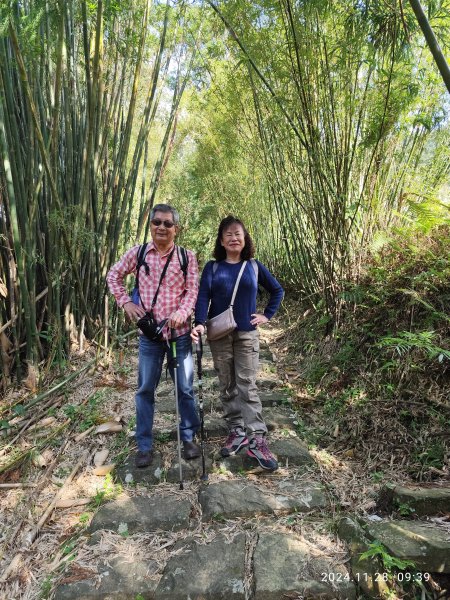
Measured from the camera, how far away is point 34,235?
258cm

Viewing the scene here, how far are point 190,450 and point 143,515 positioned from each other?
43 centimetres

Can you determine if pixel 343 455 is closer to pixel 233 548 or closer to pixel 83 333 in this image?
pixel 233 548

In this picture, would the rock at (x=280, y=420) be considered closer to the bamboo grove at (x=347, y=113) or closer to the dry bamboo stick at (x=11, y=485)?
the bamboo grove at (x=347, y=113)

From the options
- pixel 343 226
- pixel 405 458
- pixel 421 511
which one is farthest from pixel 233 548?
pixel 343 226

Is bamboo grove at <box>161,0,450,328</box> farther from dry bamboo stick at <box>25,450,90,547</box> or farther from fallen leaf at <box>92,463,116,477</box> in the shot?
dry bamboo stick at <box>25,450,90,547</box>

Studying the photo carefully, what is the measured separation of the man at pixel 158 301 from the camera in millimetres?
1951

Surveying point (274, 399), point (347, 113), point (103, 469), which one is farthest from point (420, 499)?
point (347, 113)

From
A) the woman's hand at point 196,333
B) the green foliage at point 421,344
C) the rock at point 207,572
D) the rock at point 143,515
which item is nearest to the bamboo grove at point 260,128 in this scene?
the green foliage at point 421,344

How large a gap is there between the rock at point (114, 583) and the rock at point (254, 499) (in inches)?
13.7

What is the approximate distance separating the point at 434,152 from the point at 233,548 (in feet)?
10.6

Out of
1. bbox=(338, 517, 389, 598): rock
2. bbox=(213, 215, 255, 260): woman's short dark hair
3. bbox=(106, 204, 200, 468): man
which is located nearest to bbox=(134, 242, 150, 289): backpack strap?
bbox=(106, 204, 200, 468): man

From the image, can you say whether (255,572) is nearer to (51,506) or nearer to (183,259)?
(51,506)

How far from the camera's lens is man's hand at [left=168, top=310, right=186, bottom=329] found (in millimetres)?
1879

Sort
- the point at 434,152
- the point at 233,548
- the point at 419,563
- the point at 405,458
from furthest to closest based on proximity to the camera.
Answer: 1. the point at 434,152
2. the point at 405,458
3. the point at 233,548
4. the point at 419,563
